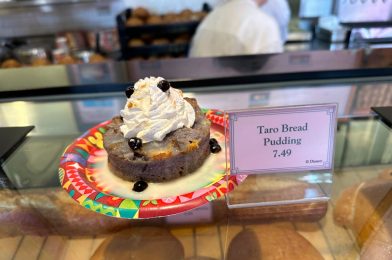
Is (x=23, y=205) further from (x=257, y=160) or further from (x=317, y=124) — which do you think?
(x=317, y=124)

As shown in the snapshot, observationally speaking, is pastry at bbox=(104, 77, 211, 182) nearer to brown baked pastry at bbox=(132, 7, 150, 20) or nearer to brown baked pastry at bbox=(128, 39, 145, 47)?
brown baked pastry at bbox=(128, 39, 145, 47)

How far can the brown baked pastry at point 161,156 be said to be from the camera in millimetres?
831

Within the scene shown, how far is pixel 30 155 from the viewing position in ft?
3.72

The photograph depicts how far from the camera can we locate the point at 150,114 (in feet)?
2.83

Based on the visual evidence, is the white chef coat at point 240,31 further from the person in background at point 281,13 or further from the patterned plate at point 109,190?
the patterned plate at point 109,190

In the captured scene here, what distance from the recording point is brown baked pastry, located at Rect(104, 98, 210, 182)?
83cm

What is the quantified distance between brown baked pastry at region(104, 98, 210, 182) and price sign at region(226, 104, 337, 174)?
15cm

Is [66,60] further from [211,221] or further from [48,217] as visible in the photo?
[211,221]

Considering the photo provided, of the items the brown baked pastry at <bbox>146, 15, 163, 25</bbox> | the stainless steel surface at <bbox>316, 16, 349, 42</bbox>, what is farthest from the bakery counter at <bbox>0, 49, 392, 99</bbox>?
the brown baked pastry at <bbox>146, 15, 163, 25</bbox>

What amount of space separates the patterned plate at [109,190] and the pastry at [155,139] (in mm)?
48

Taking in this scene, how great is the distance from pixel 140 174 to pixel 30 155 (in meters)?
0.53

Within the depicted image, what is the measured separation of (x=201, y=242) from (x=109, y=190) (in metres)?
0.30

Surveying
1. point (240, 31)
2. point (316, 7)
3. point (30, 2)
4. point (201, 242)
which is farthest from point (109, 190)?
point (30, 2)

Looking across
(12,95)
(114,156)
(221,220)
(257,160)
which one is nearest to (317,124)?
(257,160)
